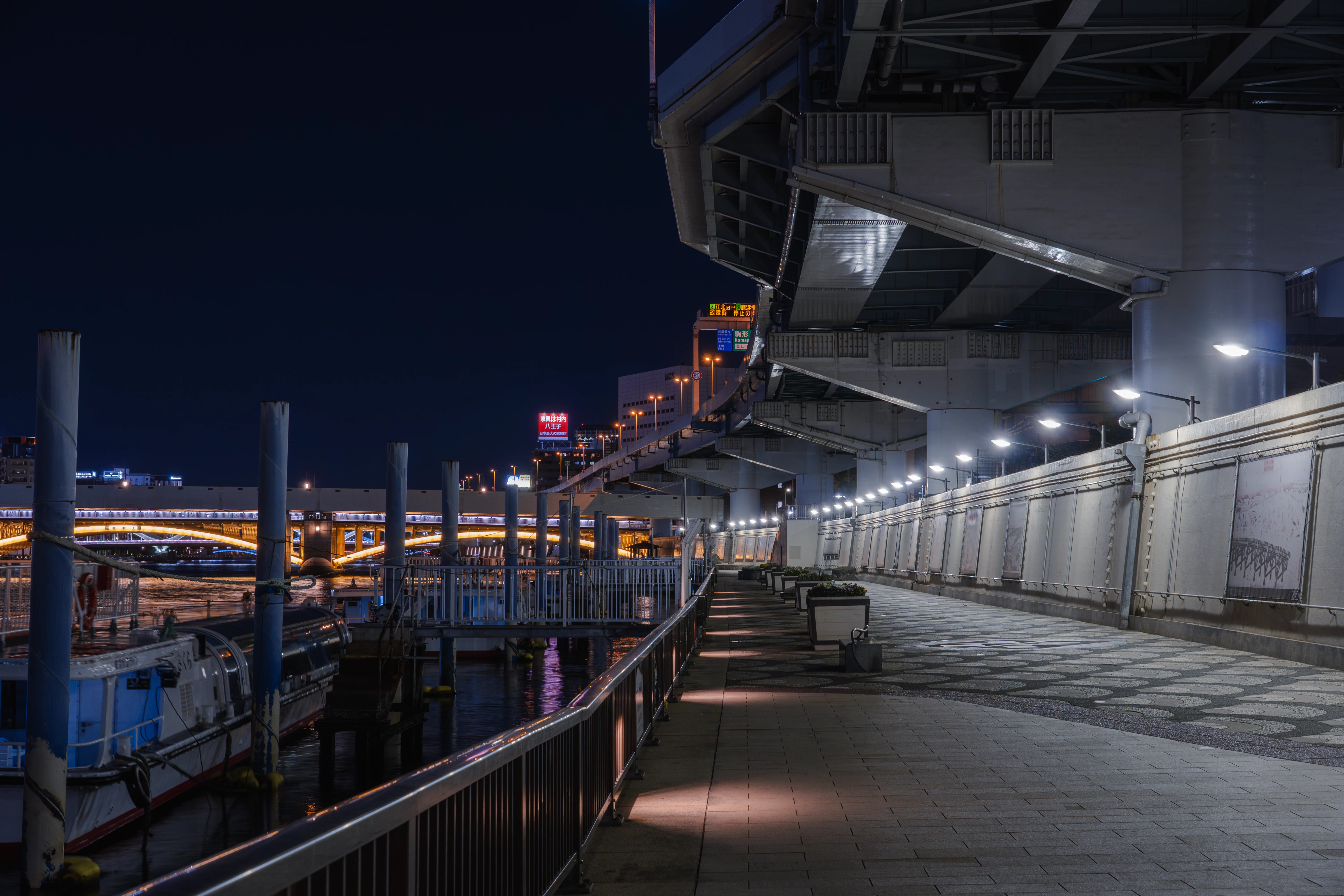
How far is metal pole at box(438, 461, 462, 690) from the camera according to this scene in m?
26.2

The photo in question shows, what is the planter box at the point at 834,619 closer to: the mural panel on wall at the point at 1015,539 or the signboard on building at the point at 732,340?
the mural panel on wall at the point at 1015,539

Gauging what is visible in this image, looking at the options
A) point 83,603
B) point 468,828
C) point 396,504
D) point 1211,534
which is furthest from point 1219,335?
point 83,603

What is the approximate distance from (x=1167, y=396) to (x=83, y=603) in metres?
20.9

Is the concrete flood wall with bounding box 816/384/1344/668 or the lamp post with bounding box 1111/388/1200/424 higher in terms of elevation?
the lamp post with bounding box 1111/388/1200/424

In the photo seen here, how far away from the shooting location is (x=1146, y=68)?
22.4 meters

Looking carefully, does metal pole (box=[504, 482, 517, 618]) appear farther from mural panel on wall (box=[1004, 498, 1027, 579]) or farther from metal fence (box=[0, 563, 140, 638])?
mural panel on wall (box=[1004, 498, 1027, 579])

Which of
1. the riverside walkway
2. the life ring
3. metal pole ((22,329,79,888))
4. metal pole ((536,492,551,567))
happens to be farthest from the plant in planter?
metal pole ((536,492,551,567))

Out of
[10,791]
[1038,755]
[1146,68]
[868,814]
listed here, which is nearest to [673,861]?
[868,814]

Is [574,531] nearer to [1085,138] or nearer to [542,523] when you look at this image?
[542,523]

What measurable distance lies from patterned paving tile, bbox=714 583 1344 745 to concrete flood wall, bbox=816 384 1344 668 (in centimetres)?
71

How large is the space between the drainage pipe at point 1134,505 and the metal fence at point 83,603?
65.7 ft

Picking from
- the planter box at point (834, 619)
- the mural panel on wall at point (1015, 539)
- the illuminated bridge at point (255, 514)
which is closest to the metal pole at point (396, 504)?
the planter box at point (834, 619)

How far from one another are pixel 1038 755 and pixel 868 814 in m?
2.69

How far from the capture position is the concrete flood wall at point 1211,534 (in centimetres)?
1655
